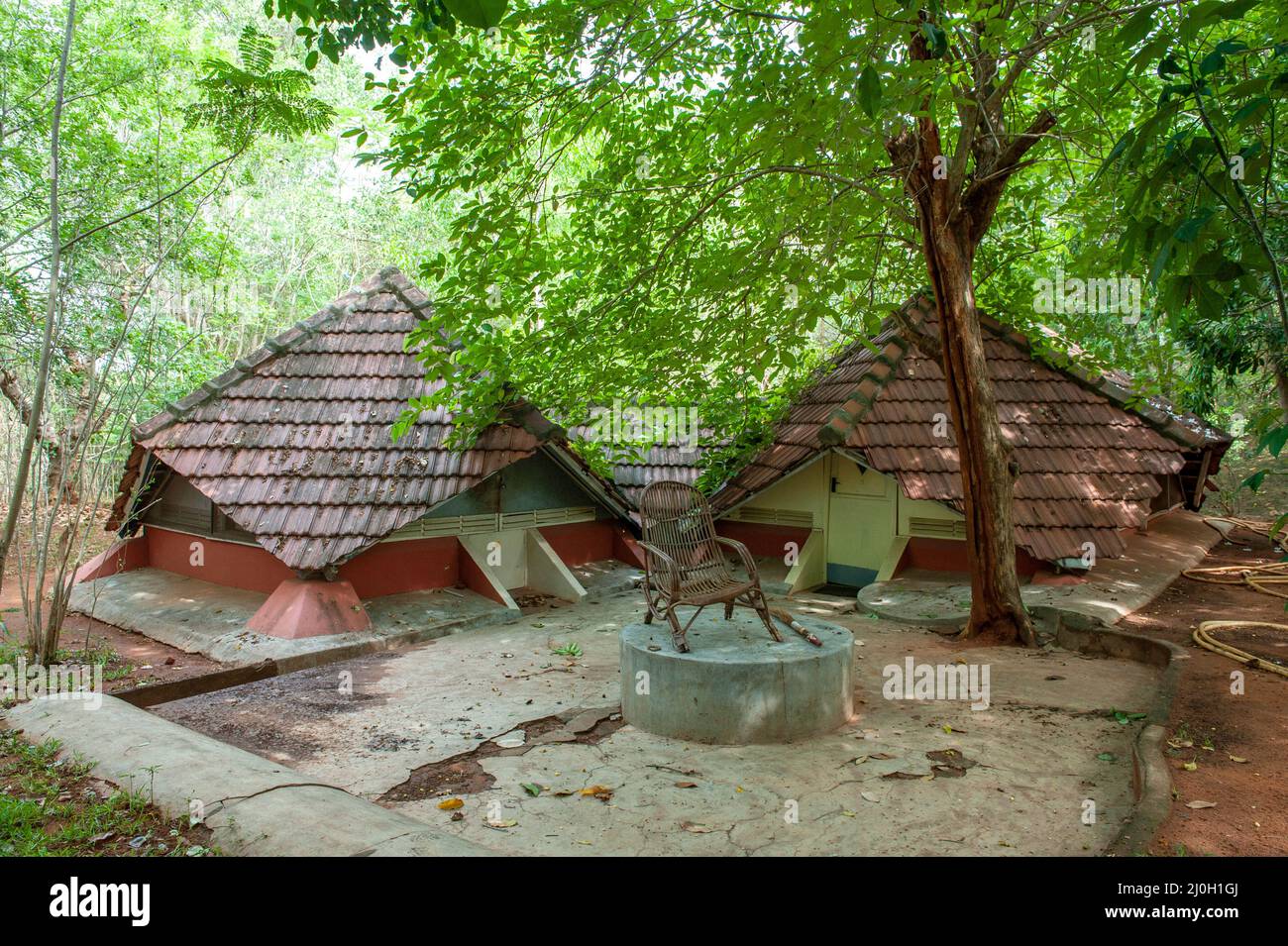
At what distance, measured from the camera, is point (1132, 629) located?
805 cm

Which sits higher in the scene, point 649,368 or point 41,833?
point 649,368

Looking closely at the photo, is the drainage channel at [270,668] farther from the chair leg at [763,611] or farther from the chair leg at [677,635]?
the chair leg at [763,611]

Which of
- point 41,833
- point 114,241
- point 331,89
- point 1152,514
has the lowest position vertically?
point 41,833

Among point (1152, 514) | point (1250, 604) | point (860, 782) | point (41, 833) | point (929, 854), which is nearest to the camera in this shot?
point (41, 833)

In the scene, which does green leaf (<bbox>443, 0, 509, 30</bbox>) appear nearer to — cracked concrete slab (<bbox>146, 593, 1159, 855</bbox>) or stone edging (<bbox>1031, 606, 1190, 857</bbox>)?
cracked concrete slab (<bbox>146, 593, 1159, 855</bbox>)

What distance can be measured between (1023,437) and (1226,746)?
615 cm

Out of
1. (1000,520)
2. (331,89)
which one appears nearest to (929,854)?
(1000,520)

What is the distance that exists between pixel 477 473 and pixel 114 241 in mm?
5948

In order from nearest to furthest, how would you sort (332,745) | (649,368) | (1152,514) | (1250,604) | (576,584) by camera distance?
(332,745) → (649,368) → (1250,604) → (576,584) → (1152,514)

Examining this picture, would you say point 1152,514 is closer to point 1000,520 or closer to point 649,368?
point 1000,520

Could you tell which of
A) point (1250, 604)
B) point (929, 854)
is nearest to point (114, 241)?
point (929, 854)

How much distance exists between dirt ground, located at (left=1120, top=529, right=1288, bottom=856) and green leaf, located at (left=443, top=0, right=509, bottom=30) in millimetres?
3730

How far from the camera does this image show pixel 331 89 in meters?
22.9

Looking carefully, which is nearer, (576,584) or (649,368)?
(649,368)
